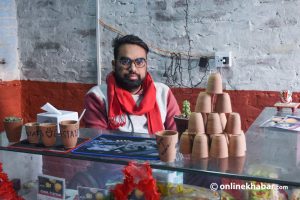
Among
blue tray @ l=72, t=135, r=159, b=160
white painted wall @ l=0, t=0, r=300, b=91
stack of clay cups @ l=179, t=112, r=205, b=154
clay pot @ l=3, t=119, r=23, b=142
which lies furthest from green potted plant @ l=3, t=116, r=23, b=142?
white painted wall @ l=0, t=0, r=300, b=91

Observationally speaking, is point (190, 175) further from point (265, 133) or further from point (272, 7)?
point (272, 7)

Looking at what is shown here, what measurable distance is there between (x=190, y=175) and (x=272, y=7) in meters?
1.75

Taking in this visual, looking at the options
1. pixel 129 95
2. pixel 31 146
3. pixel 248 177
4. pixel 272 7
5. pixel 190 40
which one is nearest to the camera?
pixel 248 177

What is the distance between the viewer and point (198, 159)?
1.01 m

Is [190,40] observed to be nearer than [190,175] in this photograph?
No

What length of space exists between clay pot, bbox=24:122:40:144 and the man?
0.75m

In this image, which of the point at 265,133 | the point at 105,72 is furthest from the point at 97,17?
the point at 265,133

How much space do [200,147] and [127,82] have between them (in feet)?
3.55

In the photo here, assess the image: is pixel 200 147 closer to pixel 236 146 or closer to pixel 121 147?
pixel 236 146

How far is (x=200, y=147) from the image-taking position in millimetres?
1030

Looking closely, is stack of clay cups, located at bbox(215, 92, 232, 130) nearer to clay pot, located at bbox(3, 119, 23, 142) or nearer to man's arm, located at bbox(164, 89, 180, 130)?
clay pot, located at bbox(3, 119, 23, 142)

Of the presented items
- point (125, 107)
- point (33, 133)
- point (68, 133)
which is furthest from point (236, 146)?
point (125, 107)

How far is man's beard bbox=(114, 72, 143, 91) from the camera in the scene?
6.71 feet

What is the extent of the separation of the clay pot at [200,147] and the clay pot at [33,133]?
1.73 ft
